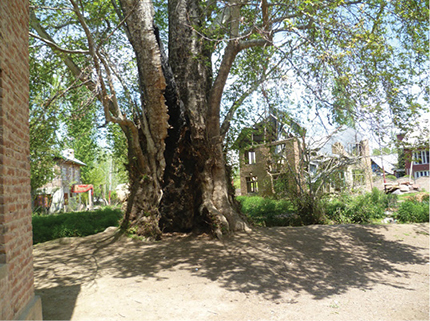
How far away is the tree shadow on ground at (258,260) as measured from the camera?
5.96 meters

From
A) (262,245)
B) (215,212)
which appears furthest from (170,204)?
(262,245)

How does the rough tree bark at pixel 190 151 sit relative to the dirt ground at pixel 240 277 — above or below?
above

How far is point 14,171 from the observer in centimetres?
349

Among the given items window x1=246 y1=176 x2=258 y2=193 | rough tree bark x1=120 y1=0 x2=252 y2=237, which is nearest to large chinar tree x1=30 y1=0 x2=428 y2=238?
rough tree bark x1=120 y1=0 x2=252 y2=237

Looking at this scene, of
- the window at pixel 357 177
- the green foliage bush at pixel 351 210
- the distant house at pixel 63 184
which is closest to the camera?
the green foliage bush at pixel 351 210

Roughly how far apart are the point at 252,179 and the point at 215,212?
18582 millimetres

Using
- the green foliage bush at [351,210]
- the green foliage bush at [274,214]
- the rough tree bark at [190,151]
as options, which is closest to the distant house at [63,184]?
the green foliage bush at [274,214]

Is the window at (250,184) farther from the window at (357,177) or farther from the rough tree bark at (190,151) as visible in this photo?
the rough tree bark at (190,151)

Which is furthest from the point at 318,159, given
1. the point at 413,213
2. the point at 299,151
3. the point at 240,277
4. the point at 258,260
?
the point at 240,277

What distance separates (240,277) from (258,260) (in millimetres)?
969

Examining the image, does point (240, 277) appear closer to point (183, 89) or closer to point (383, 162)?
point (183, 89)

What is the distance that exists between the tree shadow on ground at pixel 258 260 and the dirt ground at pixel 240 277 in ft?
0.07

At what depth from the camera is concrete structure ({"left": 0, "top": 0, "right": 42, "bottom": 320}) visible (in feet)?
10.4

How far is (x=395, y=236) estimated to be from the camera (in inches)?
379
